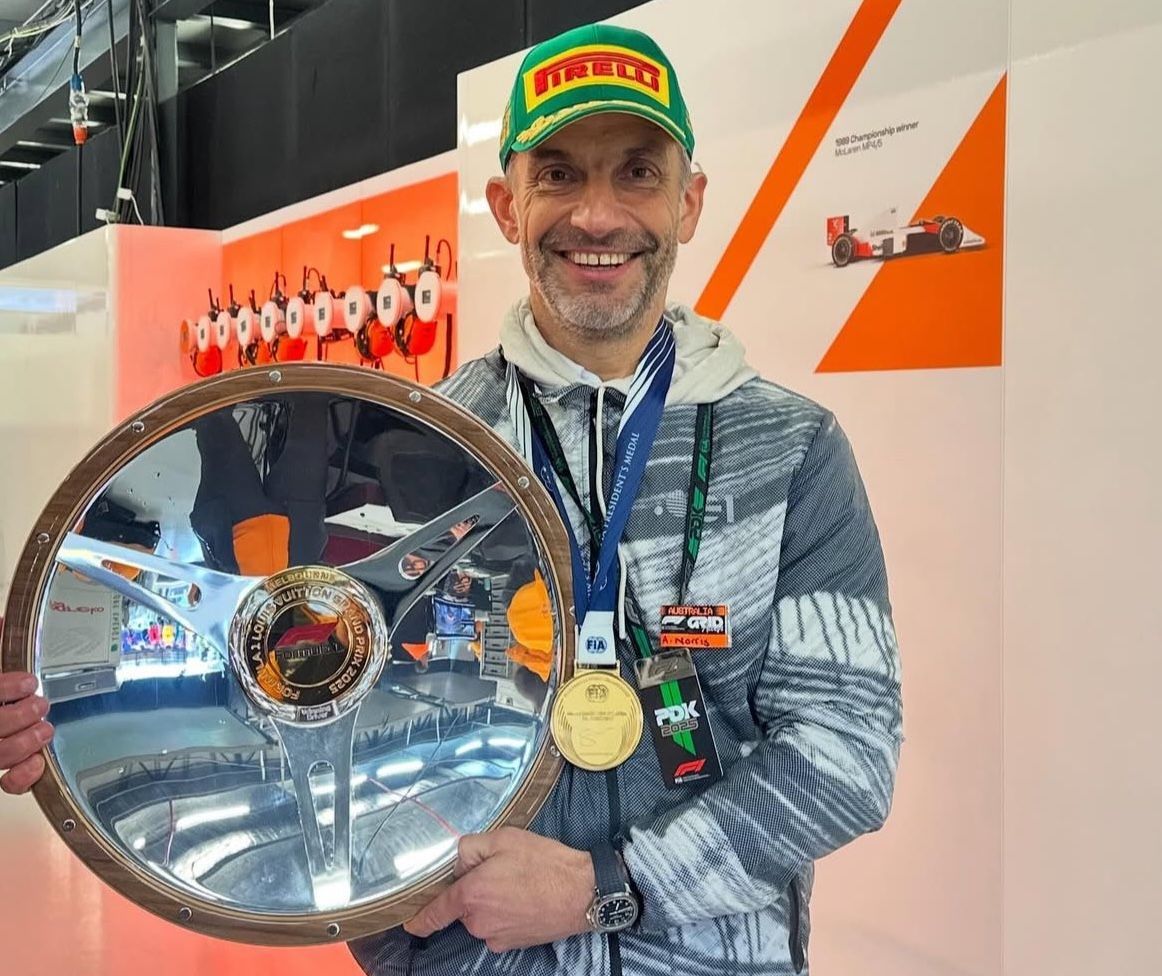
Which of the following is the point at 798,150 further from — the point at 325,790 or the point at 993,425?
the point at 325,790

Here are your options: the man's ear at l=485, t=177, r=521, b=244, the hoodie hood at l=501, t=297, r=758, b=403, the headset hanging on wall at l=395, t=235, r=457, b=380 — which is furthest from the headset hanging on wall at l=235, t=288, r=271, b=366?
the hoodie hood at l=501, t=297, r=758, b=403

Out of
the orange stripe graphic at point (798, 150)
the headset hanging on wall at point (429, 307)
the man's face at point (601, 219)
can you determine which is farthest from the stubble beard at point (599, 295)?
the headset hanging on wall at point (429, 307)

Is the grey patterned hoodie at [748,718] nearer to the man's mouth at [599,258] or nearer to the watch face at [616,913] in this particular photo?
the watch face at [616,913]

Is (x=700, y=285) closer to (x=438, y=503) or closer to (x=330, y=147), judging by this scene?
(x=438, y=503)

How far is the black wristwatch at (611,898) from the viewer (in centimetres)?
110

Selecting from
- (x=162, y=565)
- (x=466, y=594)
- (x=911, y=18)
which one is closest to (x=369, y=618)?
(x=466, y=594)

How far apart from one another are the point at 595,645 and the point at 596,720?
0.08m

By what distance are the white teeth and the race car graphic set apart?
103 cm

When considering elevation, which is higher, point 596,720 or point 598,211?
point 598,211

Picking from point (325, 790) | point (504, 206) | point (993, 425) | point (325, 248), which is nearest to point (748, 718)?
point (325, 790)

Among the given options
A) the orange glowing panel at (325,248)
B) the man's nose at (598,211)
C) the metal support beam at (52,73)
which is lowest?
the man's nose at (598,211)

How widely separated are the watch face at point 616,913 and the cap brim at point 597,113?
755 millimetres

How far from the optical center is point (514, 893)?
1.07 metres

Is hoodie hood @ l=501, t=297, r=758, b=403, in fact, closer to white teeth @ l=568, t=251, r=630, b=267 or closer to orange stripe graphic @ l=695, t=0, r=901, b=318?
white teeth @ l=568, t=251, r=630, b=267
